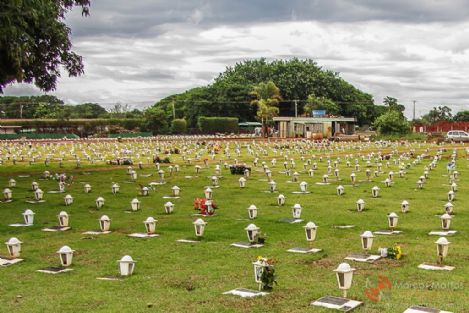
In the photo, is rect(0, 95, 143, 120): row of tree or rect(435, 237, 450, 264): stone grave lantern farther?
rect(0, 95, 143, 120): row of tree

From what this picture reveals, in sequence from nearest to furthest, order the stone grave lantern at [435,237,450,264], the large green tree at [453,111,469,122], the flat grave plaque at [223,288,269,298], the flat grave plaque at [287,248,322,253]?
the flat grave plaque at [223,288,269,298] → the stone grave lantern at [435,237,450,264] → the flat grave plaque at [287,248,322,253] → the large green tree at [453,111,469,122]

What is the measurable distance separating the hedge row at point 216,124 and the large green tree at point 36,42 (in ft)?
194

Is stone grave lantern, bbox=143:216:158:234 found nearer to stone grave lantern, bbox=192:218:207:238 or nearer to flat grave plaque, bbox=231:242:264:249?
stone grave lantern, bbox=192:218:207:238

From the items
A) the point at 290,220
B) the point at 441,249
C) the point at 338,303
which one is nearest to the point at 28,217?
the point at 290,220

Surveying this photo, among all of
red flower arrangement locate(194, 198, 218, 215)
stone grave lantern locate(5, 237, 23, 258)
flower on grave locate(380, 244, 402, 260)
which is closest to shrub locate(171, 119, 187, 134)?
red flower arrangement locate(194, 198, 218, 215)

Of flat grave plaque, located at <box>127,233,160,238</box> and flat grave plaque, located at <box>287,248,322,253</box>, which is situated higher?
flat grave plaque, located at <box>287,248,322,253</box>

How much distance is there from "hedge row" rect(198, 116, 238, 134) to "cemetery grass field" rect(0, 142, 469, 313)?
6323cm

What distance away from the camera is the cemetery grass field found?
8.44 metres

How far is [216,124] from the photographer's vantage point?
3408 inches

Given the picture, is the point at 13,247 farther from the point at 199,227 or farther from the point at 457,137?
the point at 457,137

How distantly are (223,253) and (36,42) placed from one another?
1562 cm

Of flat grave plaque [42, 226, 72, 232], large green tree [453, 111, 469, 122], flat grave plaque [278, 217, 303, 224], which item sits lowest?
flat grave plaque [42, 226, 72, 232]

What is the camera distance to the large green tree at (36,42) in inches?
773

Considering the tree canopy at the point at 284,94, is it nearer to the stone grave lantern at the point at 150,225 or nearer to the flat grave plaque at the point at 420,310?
the stone grave lantern at the point at 150,225
